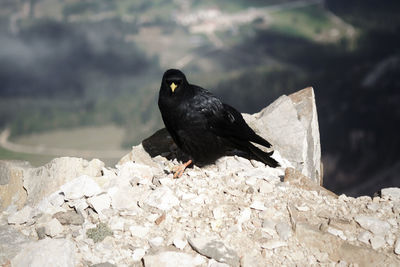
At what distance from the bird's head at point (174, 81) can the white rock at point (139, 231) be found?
116 inches

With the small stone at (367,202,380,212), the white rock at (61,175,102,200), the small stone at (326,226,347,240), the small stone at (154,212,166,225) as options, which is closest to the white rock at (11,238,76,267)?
the white rock at (61,175,102,200)

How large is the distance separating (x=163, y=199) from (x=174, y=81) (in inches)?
97.2

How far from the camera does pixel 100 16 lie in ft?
233

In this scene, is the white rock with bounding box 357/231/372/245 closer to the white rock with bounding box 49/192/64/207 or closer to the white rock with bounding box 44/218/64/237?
the white rock with bounding box 44/218/64/237

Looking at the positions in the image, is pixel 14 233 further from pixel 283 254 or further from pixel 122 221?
pixel 283 254

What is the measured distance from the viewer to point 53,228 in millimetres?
7086

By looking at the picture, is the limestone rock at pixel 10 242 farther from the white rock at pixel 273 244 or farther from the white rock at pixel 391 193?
the white rock at pixel 391 193

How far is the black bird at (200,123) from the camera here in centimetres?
866

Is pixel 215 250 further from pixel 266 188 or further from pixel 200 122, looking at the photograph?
pixel 200 122

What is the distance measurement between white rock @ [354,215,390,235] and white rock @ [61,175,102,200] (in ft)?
15.7

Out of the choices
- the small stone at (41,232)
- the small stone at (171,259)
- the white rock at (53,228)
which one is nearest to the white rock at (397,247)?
the small stone at (171,259)

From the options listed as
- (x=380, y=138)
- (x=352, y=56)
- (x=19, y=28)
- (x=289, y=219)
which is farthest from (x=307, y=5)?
(x=289, y=219)

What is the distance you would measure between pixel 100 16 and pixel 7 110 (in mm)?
24993

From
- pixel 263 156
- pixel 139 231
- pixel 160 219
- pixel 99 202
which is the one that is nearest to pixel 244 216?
pixel 160 219
